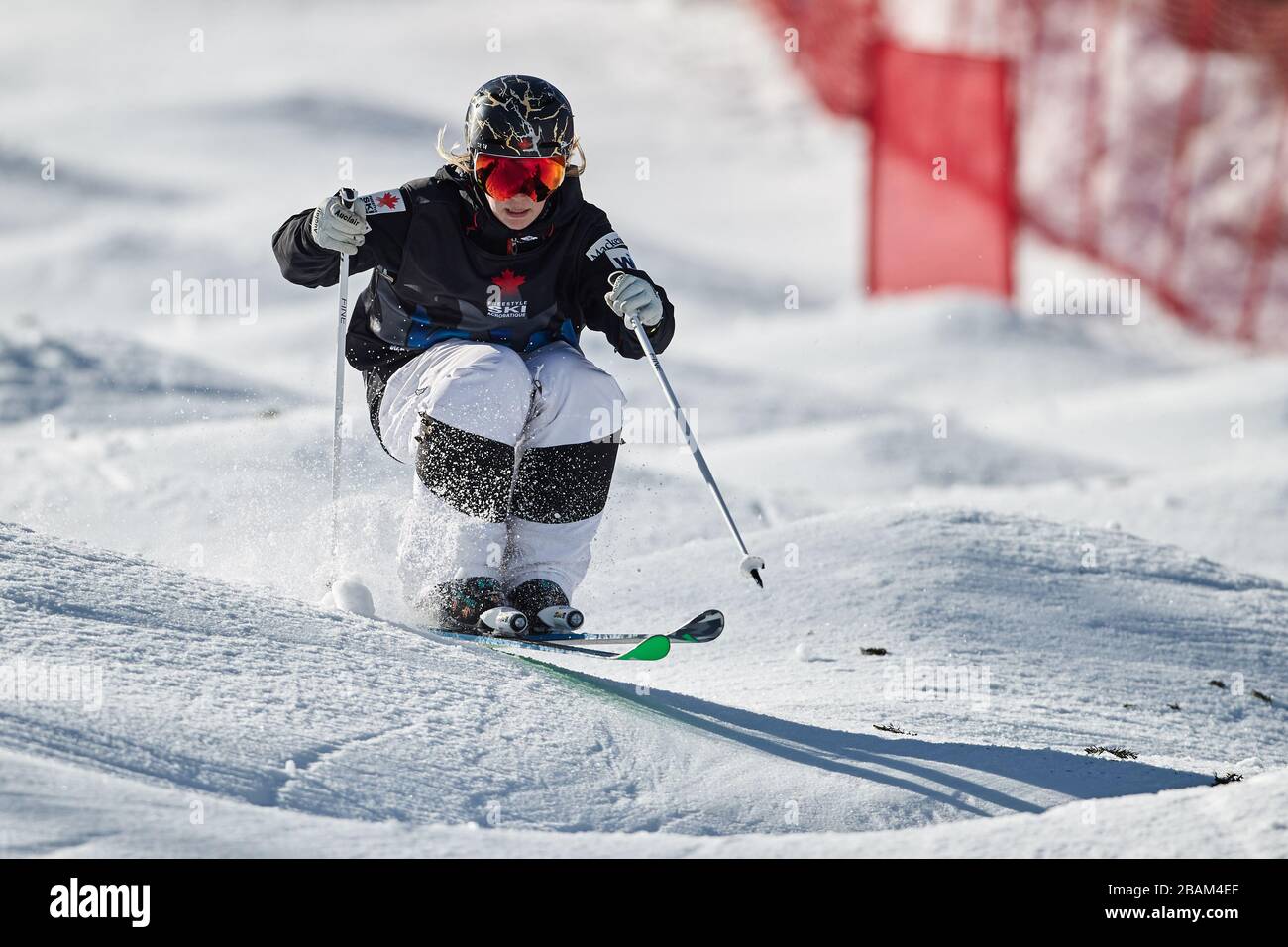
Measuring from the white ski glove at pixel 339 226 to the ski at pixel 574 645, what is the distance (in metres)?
0.90

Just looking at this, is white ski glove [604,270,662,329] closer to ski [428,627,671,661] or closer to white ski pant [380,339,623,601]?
white ski pant [380,339,623,601]

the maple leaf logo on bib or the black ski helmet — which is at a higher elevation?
the black ski helmet

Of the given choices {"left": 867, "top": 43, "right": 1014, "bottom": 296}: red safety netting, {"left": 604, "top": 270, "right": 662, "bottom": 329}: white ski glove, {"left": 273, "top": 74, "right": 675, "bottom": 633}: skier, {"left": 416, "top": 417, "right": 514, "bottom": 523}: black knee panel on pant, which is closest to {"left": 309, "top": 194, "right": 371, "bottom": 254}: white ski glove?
{"left": 273, "top": 74, "right": 675, "bottom": 633}: skier

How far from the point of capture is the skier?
12.9 feet

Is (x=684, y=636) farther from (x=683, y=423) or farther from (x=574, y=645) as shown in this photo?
(x=683, y=423)

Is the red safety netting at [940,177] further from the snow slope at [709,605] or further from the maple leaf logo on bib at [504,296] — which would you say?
the maple leaf logo on bib at [504,296]

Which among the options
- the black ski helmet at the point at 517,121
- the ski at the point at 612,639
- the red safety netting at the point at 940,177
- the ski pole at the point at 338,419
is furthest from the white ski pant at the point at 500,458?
the red safety netting at the point at 940,177

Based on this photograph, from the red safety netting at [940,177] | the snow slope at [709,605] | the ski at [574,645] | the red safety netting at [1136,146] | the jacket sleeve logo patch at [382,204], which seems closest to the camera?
the snow slope at [709,605]

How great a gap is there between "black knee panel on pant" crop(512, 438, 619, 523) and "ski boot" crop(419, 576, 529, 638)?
21 cm

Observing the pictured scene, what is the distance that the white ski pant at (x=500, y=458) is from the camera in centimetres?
391

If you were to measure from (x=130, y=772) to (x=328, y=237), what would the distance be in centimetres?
164

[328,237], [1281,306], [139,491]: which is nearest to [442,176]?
[328,237]

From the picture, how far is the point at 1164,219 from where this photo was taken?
47.8ft
